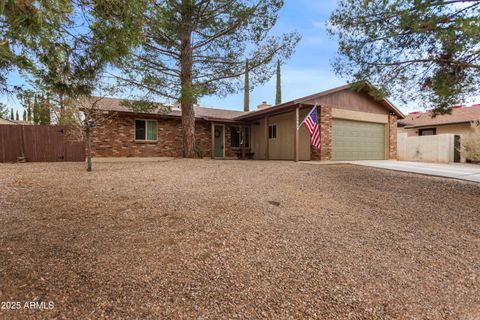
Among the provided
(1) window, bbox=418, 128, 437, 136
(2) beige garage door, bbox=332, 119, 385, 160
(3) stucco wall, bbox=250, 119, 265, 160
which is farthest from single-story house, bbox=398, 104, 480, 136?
(3) stucco wall, bbox=250, 119, 265, 160

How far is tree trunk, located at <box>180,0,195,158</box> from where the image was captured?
8.14m

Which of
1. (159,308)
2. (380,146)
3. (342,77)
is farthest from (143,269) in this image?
(380,146)

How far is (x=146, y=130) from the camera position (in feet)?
40.6

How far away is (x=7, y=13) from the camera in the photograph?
1.99 m

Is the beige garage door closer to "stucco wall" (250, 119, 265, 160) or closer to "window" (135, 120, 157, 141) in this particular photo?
"stucco wall" (250, 119, 265, 160)

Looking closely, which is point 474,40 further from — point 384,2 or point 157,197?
point 157,197

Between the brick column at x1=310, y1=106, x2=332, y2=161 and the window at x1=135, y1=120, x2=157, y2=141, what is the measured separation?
8094 mm

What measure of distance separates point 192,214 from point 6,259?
1883 mm

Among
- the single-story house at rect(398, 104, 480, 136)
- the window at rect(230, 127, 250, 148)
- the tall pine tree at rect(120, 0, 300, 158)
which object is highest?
the tall pine tree at rect(120, 0, 300, 158)

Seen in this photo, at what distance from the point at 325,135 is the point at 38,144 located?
1251 centimetres

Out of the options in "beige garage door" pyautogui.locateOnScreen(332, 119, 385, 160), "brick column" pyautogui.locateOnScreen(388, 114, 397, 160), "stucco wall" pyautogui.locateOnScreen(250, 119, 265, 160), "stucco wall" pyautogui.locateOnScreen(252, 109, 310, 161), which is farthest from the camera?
"stucco wall" pyautogui.locateOnScreen(250, 119, 265, 160)

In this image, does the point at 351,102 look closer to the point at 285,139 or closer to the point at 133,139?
the point at 285,139

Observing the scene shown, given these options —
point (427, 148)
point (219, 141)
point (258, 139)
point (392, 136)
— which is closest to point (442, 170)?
point (392, 136)

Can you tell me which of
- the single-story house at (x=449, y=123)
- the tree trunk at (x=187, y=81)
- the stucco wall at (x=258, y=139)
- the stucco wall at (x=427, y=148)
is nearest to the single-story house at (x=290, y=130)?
the stucco wall at (x=258, y=139)
